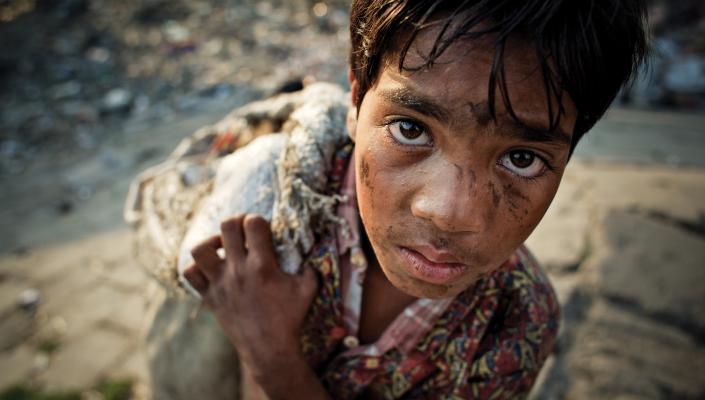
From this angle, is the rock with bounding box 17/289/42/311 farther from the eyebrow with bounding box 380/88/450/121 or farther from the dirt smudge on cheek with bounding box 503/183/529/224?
the dirt smudge on cheek with bounding box 503/183/529/224

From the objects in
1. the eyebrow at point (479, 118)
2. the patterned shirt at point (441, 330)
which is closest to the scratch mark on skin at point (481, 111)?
the eyebrow at point (479, 118)

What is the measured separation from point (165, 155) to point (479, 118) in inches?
137

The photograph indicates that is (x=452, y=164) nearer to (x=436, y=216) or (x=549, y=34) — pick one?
(x=436, y=216)

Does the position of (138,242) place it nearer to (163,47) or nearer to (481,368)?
(481,368)

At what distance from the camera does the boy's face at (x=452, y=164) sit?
0.78 metres

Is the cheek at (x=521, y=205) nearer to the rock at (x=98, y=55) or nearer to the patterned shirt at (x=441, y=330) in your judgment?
the patterned shirt at (x=441, y=330)

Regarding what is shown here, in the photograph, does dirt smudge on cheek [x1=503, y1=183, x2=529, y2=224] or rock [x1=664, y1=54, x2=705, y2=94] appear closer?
dirt smudge on cheek [x1=503, y1=183, x2=529, y2=224]

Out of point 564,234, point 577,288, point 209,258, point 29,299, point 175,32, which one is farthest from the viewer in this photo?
point 175,32

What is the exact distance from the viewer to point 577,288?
2.08 m

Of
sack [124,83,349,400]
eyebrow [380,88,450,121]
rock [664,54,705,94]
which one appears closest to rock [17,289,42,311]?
sack [124,83,349,400]

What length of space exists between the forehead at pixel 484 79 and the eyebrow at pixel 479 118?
0.01 m

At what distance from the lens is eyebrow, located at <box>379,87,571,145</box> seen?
0.79 m

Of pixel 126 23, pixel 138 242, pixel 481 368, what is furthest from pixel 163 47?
pixel 481 368

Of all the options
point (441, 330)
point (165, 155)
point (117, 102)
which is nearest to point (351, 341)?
point (441, 330)
